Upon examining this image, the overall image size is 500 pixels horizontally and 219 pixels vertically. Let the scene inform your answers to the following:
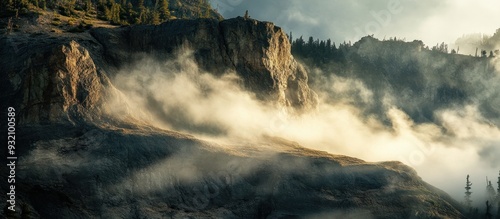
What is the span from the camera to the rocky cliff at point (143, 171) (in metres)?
40.2

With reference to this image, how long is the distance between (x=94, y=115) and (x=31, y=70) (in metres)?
7.77

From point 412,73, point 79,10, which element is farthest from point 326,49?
point 79,10

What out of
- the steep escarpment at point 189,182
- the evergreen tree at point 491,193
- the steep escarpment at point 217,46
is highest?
the steep escarpment at point 217,46

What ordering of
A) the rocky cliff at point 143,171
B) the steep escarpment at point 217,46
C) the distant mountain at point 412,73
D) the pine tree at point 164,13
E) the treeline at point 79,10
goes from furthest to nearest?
1. the distant mountain at point 412,73
2. the pine tree at point 164,13
3. the treeline at point 79,10
4. the steep escarpment at point 217,46
5. the rocky cliff at point 143,171

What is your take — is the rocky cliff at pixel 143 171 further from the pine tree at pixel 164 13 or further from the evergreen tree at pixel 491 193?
the pine tree at pixel 164 13

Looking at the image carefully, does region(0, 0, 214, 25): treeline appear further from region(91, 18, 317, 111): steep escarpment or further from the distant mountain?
the distant mountain

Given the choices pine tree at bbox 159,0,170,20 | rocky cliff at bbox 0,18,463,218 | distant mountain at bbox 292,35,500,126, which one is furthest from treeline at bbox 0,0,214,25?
distant mountain at bbox 292,35,500,126

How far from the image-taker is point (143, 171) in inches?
1702

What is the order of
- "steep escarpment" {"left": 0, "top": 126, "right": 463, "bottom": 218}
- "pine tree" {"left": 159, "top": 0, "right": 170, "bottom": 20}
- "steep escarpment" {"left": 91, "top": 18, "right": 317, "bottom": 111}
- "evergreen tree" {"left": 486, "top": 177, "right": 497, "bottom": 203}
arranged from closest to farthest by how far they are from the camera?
"steep escarpment" {"left": 0, "top": 126, "right": 463, "bottom": 218}
"steep escarpment" {"left": 91, "top": 18, "right": 317, "bottom": 111}
"evergreen tree" {"left": 486, "top": 177, "right": 497, "bottom": 203}
"pine tree" {"left": 159, "top": 0, "right": 170, "bottom": 20}

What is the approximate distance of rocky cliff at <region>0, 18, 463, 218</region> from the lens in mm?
40250

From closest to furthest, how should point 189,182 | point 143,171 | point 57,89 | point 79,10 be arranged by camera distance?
point 143,171, point 189,182, point 57,89, point 79,10

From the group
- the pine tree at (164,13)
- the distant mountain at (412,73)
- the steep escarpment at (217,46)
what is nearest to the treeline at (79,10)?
the pine tree at (164,13)

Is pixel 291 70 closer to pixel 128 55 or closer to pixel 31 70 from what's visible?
pixel 128 55

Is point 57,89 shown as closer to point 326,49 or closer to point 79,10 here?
point 79,10
